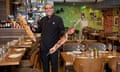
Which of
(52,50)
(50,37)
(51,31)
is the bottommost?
(52,50)

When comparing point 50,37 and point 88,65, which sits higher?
point 50,37

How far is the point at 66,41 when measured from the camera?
28.3 feet

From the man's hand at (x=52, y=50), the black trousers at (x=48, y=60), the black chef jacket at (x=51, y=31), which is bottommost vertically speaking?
the black trousers at (x=48, y=60)

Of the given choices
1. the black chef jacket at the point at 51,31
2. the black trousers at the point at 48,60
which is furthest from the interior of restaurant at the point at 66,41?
the black chef jacket at the point at 51,31

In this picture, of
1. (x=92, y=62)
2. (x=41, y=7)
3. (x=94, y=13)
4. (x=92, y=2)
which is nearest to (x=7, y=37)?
(x=41, y=7)

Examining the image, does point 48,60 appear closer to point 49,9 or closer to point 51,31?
point 51,31

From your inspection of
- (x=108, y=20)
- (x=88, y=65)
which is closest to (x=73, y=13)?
(x=108, y=20)

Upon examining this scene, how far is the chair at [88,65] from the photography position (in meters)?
4.64

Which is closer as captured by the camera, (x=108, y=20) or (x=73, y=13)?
(x=108, y=20)

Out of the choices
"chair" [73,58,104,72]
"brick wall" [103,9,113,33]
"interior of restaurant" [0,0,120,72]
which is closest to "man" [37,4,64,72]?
"interior of restaurant" [0,0,120,72]

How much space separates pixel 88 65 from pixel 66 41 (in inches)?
157

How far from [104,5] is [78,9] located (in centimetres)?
640

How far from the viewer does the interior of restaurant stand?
4.93 meters

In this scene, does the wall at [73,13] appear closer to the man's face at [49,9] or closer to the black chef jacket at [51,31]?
the black chef jacket at [51,31]
